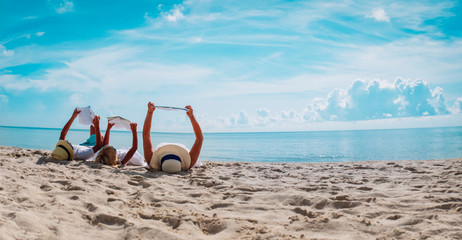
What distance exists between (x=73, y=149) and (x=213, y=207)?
4920 millimetres

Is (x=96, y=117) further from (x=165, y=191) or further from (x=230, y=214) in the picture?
(x=230, y=214)

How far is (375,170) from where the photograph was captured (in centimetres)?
736

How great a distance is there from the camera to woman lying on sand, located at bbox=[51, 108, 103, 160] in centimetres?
686

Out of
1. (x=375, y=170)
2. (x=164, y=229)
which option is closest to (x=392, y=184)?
(x=375, y=170)

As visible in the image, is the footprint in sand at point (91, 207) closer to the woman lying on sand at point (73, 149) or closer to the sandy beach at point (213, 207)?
the sandy beach at point (213, 207)

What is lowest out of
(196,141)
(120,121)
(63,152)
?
(63,152)

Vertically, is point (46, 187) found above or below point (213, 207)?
above

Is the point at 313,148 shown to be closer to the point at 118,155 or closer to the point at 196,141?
the point at 196,141

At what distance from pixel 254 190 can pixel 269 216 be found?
1.41 meters

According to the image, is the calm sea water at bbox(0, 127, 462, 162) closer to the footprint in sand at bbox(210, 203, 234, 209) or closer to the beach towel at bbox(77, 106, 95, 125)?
the beach towel at bbox(77, 106, 95, 125)

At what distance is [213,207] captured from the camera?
382 centimetres

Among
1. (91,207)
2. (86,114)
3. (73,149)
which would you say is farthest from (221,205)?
(86,114)

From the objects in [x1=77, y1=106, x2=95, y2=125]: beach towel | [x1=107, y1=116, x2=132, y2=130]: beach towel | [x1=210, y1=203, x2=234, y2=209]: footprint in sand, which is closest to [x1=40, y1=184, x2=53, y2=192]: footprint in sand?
[x1=210, y1=203, x2=234, y2=209]: footprint in sand

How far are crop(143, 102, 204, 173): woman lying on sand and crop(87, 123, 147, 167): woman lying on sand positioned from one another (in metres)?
0.58
